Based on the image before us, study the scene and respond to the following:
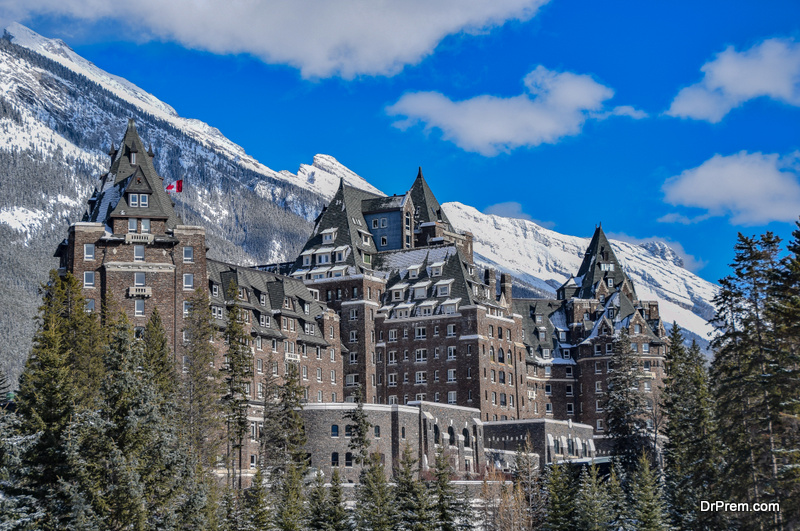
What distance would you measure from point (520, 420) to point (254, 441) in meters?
33.9

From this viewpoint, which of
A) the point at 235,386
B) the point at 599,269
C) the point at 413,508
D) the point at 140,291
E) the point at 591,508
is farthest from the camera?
the point at 599,269

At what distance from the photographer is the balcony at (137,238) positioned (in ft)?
354

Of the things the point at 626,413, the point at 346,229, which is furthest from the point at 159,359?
the point at 346,229

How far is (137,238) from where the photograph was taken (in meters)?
108

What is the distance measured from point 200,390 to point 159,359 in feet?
25.0

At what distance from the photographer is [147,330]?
95875 millimetres

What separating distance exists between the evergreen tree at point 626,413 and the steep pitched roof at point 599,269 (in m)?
48.7

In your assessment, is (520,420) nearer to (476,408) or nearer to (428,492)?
A: (476,408)

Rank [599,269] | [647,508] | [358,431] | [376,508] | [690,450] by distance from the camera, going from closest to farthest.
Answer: [376,508]
[647,508]
[690,450]
[358,431]
[599,269]

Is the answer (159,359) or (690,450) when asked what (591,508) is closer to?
(690,450)

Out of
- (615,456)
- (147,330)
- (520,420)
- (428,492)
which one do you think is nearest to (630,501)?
(615,456)

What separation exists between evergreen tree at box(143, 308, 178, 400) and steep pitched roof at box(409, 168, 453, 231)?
64574 millimetres

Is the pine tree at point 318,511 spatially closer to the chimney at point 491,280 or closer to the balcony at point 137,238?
the balcony at point 137,238

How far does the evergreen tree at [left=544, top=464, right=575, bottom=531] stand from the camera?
289ft
